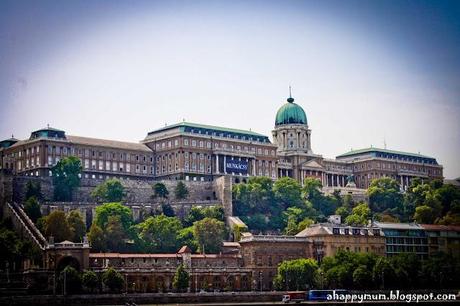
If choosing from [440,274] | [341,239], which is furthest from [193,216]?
[440,274]

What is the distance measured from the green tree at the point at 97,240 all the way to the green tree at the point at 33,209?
788 centimetres

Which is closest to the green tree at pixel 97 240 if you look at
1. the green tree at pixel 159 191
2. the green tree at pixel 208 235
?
the green tree at pixel 208 235

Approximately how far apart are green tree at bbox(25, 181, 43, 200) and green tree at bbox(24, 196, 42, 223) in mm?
5656

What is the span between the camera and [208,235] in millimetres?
117938

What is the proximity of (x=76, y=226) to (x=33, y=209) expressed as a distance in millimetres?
6020

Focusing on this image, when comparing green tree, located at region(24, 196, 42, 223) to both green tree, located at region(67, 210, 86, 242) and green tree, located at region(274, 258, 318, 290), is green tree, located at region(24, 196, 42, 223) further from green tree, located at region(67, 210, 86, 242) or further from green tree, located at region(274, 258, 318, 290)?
green tree, located at region(274, 258, 318, 290)

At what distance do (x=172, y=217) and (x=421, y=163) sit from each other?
258ft

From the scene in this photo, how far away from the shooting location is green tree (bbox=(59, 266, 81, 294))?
317ft

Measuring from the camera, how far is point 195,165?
150875 millimetres

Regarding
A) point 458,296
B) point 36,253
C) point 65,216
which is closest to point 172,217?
point 65,216

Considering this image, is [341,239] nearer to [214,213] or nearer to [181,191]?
[214,213]

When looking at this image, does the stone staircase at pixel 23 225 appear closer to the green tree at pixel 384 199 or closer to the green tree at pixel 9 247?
the green tree at pixel 9 247

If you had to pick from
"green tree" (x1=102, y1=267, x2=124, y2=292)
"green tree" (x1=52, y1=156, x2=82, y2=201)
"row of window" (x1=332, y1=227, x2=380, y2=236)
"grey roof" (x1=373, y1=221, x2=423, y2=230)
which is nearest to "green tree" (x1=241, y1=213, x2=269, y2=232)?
"grey roof" (x1=373, y1=221, x2=423, y2=230)

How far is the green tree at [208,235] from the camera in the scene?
11738cm
